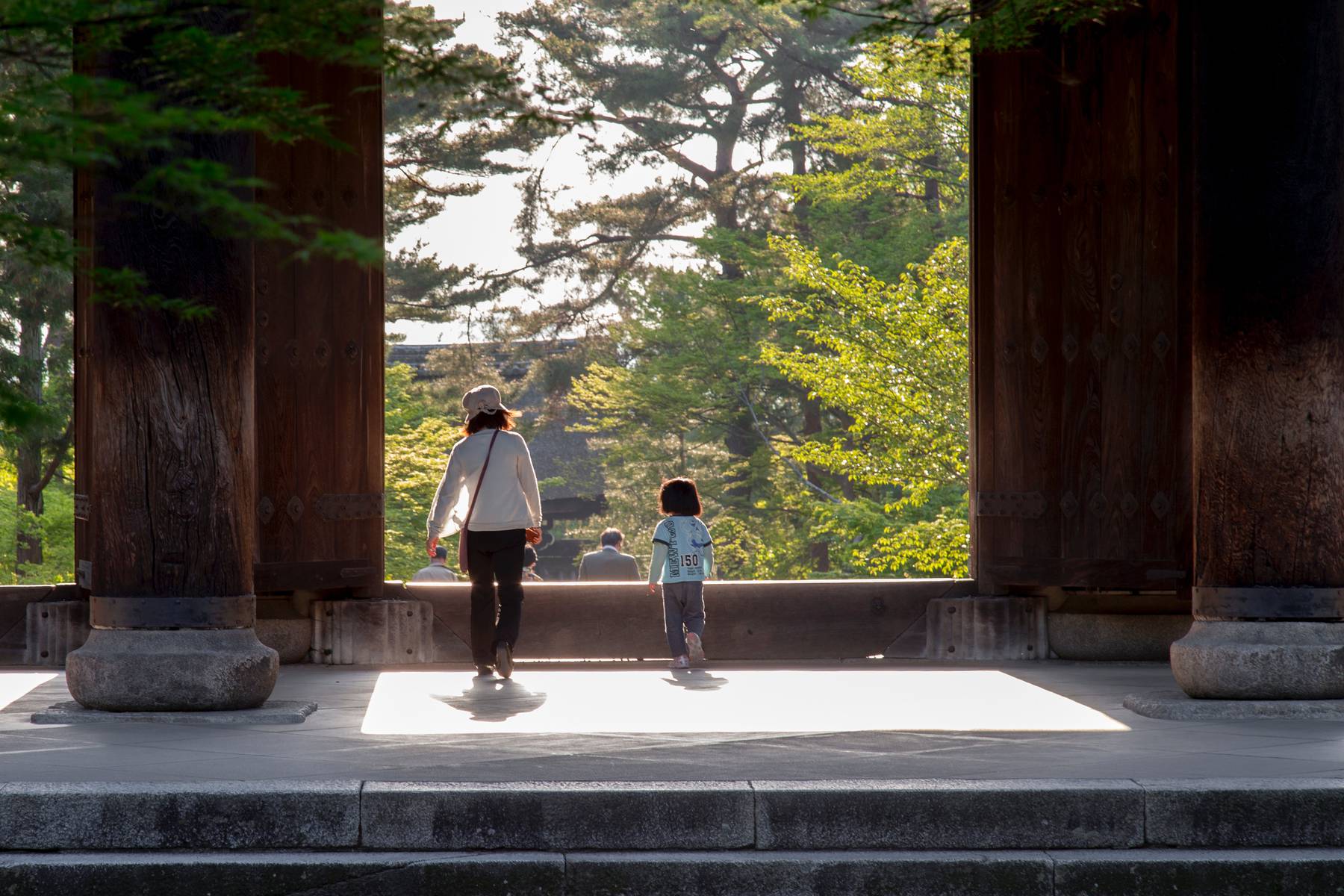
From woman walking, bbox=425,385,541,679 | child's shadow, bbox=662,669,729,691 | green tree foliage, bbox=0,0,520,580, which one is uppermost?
green tree foliage, bbox=0,0,520,580

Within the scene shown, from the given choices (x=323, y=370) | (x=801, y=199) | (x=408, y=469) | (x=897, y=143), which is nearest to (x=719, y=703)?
(x=323, y=370)

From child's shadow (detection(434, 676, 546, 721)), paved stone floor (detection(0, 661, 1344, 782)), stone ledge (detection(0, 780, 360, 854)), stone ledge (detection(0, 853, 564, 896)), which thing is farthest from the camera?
child's shadow (detection(434, 676, 546, 721))

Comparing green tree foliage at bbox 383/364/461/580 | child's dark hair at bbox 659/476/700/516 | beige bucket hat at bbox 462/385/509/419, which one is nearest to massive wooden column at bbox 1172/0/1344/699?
child's dark hair at bbox 659/476/700/516

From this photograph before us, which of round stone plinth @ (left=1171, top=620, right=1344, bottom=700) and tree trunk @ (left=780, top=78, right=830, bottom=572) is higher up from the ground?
tree trunk @ (left=780, top=78, right=830, bottom=572)

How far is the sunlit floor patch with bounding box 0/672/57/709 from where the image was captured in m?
7.64

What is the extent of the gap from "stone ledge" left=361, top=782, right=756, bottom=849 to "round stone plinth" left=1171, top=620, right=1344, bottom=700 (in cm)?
302

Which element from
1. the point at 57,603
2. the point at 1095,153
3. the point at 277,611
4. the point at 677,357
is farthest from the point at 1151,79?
the point at 677,357

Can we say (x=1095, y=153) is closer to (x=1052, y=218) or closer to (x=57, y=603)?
(x=1052, y=218)

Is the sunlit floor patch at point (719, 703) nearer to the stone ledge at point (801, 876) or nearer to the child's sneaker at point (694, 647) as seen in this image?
the child's sneaker at point (694, 647)

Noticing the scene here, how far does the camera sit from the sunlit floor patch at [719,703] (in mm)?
6531

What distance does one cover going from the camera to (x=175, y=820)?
4.82 metres

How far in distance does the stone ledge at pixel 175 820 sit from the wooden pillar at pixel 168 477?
1993mm

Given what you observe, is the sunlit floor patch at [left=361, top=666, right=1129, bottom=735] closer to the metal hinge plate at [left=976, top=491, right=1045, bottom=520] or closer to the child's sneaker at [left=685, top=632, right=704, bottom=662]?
the child's sneaker at [left=685, top=632, right=704, bottom=662]

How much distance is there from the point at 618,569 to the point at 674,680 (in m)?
5.81
